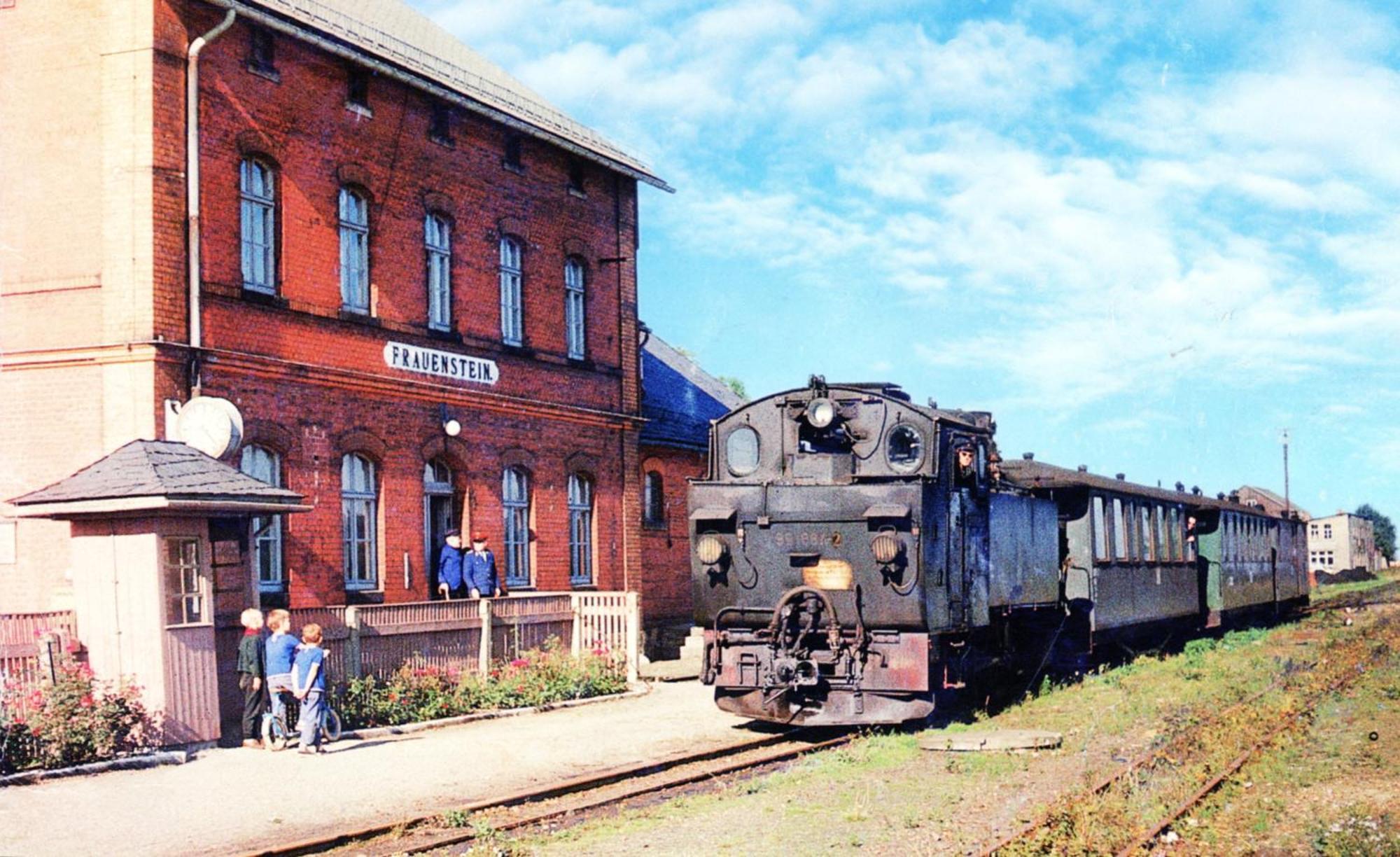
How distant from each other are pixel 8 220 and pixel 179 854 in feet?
35.2

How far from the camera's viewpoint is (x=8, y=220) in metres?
16.9

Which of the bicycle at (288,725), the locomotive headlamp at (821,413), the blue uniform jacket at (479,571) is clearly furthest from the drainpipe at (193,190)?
the locomotive headlamp at (821,413)

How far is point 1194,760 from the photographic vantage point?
12.0m

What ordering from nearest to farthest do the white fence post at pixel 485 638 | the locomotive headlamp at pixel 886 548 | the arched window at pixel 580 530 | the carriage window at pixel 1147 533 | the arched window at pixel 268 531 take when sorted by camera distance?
the locomotive headlamp at pixel 886 548 < the arched window at pixel 268 531 < the white fence post at pixel 485 638 < the carriage window at pixel 1147 533 < the arched window at pixel 580 530

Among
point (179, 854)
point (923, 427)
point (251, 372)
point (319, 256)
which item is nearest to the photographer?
point (179, 854)

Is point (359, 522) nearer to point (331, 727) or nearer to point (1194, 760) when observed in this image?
point (331, 727)

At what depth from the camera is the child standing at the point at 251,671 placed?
13656 millimetres

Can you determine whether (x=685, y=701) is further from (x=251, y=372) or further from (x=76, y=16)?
(x=76, y=16)

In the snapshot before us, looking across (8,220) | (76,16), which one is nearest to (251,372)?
(8,220)

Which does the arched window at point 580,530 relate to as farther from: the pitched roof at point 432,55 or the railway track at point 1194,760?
the railway track at point 1194,760

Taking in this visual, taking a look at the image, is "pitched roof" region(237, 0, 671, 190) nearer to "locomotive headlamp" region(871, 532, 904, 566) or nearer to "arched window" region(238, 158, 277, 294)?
"arched window" region(238, 158, 277, 294)

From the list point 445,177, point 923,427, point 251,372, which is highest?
point 445,177

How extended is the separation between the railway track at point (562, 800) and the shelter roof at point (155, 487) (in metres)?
4.52

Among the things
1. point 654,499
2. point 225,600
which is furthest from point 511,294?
point 225,600
